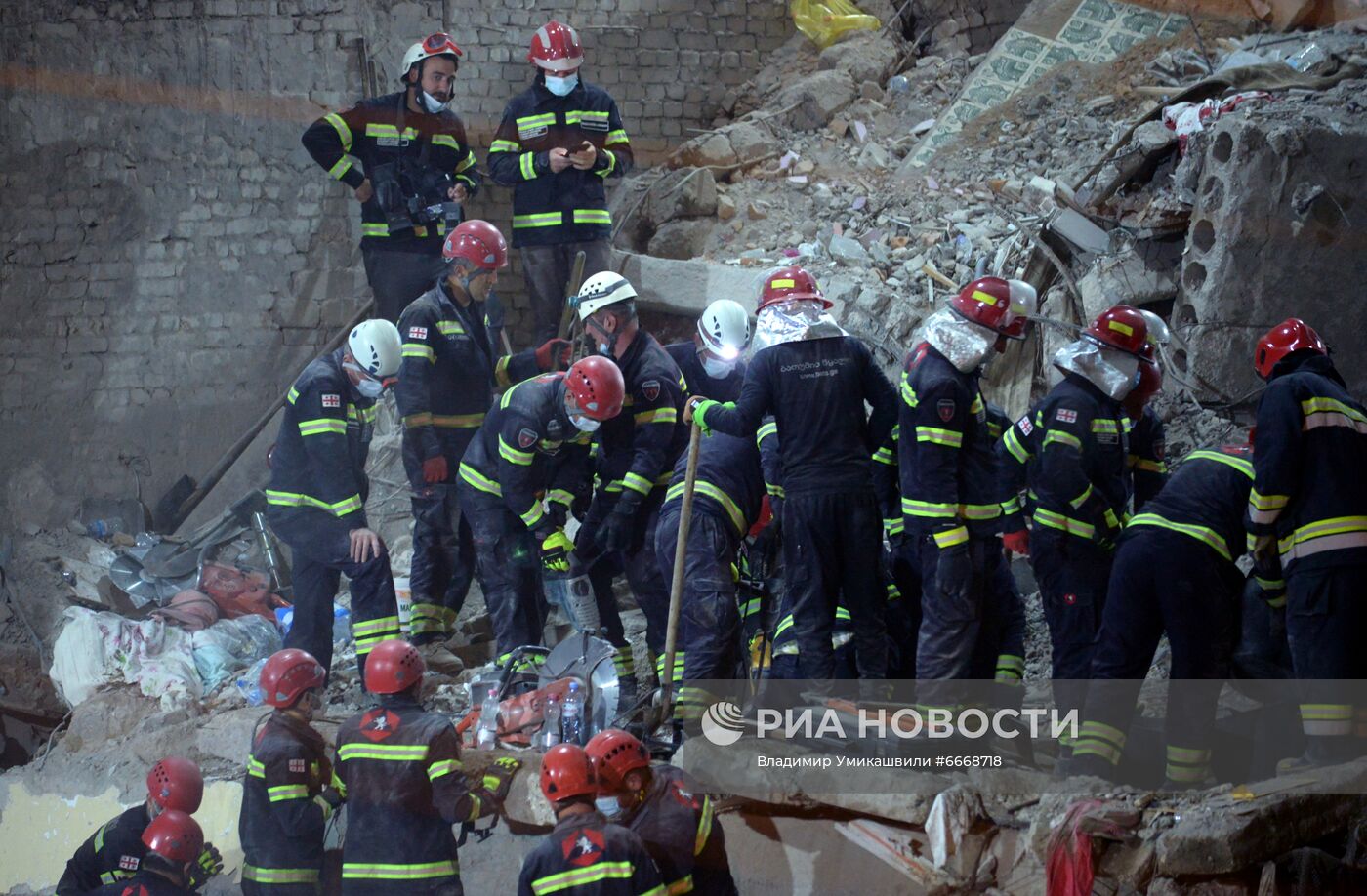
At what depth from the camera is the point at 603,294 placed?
20.1 ft

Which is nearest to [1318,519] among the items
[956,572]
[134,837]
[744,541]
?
[956,572]

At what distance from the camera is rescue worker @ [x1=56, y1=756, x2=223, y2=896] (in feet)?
17.7

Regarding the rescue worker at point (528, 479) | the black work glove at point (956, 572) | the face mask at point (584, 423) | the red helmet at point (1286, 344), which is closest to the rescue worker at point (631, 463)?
the rescue worker at point (528, 479)

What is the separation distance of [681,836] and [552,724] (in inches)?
48.2

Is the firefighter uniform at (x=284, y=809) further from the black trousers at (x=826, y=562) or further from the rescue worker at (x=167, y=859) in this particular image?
the black trousers at (x=826, y=562)

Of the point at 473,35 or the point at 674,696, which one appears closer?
the point at 674,696

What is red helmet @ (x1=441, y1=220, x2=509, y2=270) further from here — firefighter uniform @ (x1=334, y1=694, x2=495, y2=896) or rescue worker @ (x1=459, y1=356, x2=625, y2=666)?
firefighter uniform @ (x1=334, y1=694, x2=495, y2=896)

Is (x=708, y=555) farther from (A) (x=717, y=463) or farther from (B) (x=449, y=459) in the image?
(B) (x=449, y=459)

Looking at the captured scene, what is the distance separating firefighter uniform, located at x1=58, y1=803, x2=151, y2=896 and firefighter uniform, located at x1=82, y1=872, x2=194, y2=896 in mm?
75

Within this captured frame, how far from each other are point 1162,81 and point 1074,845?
17.6 feet

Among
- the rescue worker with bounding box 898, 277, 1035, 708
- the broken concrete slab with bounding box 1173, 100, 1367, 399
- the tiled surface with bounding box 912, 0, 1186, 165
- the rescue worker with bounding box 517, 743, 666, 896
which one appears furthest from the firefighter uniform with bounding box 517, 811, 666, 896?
the tiled surface with bounding box 912, 0, 1186, 165

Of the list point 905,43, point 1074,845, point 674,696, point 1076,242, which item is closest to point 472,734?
point 674,696

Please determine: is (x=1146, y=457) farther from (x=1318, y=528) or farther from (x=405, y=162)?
(x=405, y=162)

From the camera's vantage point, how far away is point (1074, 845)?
13.6 feet
